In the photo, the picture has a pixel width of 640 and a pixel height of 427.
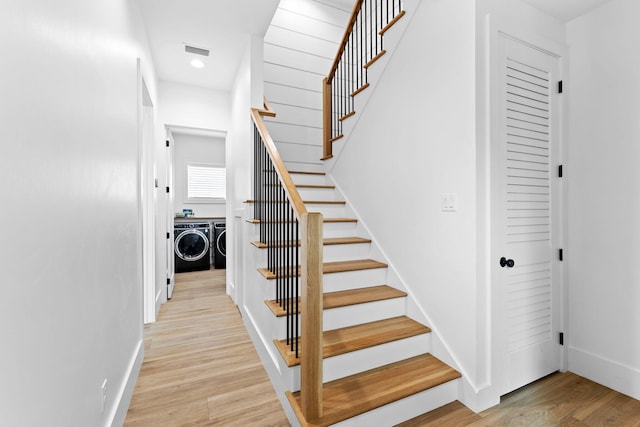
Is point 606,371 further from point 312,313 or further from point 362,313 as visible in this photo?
point 312,313

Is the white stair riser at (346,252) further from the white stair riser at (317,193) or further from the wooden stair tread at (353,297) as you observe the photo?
the white stair riser at (317,193)

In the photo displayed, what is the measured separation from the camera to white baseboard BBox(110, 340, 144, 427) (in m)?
1.56

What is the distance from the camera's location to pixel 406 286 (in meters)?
2.33

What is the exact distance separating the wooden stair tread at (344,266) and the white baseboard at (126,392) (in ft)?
3.43

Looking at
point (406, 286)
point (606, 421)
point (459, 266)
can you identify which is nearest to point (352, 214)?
point (406, 286)

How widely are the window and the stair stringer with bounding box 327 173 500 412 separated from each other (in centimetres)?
490

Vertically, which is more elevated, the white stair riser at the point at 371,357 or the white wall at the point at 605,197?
the white wall at the point at 605,197

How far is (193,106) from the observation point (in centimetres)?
395

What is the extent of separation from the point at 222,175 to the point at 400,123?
5.31 metres

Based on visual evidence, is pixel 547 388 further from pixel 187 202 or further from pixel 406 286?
pixel 187 202

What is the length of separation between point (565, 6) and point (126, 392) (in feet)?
12.5

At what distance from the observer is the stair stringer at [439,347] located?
1797mm

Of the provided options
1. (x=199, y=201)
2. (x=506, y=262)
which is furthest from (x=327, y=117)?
(x=199, y=201)

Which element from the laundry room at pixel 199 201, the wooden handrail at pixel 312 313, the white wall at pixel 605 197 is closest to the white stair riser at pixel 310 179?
the wooden handrail at pixel 312 313
